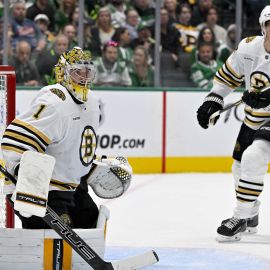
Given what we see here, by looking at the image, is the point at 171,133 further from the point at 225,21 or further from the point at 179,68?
the point at 225,21

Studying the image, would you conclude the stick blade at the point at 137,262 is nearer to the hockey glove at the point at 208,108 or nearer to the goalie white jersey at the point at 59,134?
the goalie white jersey at the point at 59,134

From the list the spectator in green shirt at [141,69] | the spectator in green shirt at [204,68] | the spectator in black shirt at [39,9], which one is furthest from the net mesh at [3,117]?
the spectator in green shirt at [204,68]

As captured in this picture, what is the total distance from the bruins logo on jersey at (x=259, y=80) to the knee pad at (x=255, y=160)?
276mm

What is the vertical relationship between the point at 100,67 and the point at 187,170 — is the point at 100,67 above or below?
above

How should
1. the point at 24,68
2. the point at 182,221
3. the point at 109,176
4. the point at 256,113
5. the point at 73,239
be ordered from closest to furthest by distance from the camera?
the point at 73,239 < the point at 109,176 < the point at 256,113 < the point at 182,221 < the point at 24,68

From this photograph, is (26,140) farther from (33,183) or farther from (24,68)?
(24,68)

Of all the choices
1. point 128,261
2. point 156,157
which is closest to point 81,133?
point 128,261

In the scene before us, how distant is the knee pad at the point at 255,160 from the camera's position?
420 cm

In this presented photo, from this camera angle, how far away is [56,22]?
7.12 meters

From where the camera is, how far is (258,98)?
430 cm

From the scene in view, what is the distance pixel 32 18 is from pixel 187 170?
5.58 feet

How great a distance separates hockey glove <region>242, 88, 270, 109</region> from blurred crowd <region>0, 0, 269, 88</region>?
283 centimetres

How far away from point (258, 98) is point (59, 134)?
135cm

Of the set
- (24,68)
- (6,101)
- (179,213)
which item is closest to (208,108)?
(179,213)
